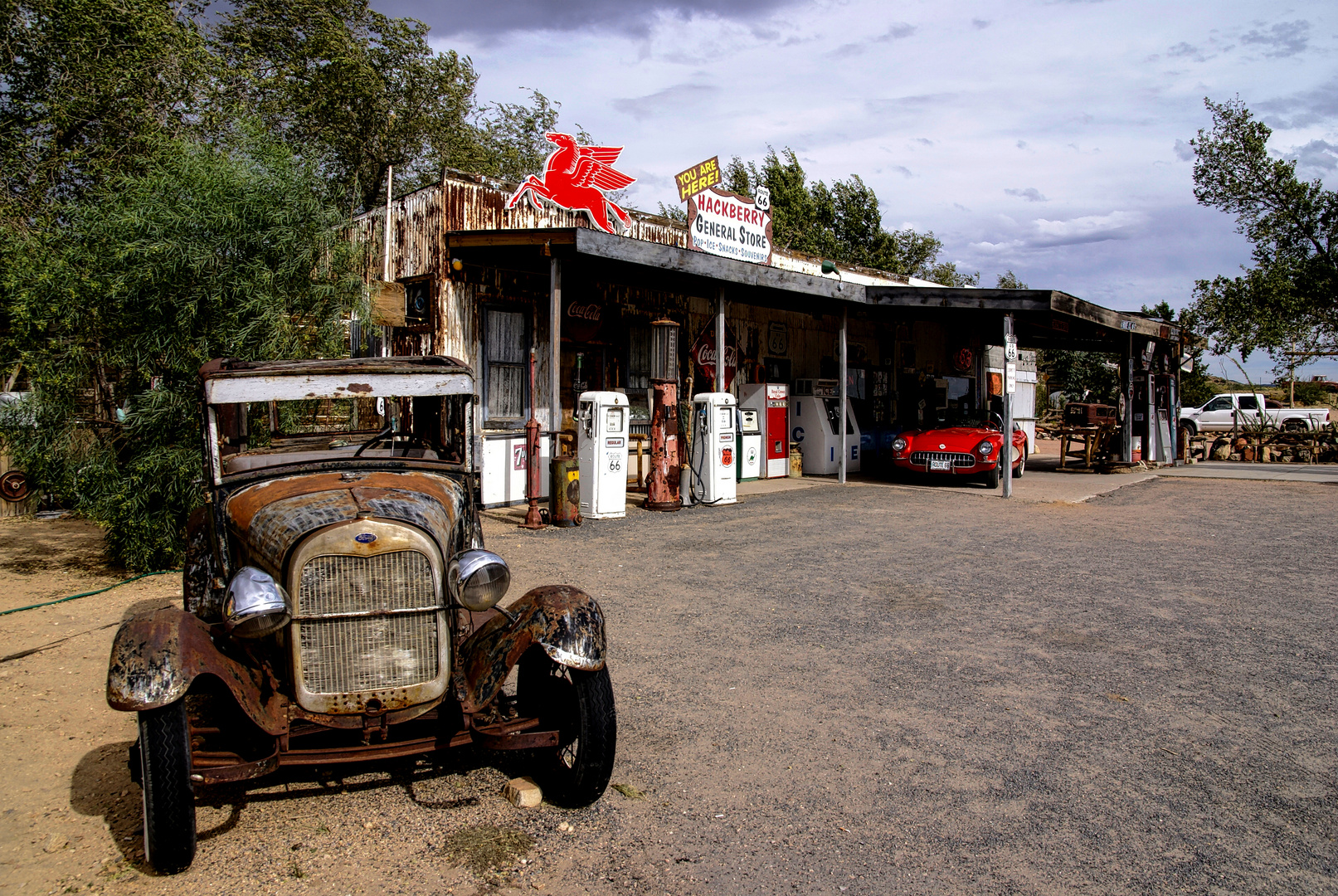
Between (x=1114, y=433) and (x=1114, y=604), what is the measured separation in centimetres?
1458

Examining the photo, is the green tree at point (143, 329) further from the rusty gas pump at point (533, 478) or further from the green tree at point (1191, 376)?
the green tree at point (1191, 376)

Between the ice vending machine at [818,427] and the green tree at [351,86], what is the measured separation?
493 inches

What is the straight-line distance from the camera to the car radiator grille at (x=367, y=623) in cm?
312

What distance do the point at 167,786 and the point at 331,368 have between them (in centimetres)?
191

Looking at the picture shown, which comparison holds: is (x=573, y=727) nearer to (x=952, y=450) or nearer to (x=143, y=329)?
(x=143, y=329)

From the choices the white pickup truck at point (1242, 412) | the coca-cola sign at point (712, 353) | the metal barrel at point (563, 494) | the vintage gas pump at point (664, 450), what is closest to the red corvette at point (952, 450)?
the coca-cola sign at point (712, 353)

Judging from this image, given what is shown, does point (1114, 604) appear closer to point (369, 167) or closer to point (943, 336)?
point (943, 336)

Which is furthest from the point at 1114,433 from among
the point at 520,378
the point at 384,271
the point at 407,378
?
the point at 407,378

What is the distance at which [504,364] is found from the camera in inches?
478

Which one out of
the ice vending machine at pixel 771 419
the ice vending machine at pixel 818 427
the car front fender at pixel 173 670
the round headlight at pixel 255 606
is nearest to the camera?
the car front fender at pixel 173 670

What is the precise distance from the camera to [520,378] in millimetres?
12344

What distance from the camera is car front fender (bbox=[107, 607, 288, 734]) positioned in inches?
111

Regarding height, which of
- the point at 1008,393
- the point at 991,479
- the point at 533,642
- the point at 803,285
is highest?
the point at 803,285

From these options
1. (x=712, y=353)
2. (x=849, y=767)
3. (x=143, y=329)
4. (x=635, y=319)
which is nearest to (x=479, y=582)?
(x=849, y=767)
